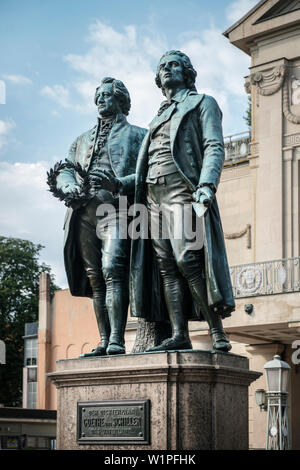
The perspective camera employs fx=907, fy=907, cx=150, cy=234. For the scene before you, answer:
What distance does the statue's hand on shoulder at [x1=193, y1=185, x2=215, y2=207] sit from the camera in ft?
25.2

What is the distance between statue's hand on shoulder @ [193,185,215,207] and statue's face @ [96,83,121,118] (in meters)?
1.81

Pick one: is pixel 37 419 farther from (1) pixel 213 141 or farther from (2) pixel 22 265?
(1) pixel 213 141

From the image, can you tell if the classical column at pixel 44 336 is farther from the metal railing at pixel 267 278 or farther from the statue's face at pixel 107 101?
the statue's face at pixel 107 101

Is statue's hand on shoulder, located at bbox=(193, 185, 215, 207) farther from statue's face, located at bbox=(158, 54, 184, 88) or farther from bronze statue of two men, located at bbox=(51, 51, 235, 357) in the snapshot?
statue's face, located at bbox=(158, 54, 184, 88)

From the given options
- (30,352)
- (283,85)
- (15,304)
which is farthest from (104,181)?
(15,304)

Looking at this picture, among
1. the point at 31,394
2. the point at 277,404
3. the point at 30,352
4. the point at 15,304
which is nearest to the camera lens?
the point at 277,404

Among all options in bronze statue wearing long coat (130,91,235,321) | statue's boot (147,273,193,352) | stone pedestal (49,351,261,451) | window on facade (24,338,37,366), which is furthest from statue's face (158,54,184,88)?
window on facade (24,338,37,366)

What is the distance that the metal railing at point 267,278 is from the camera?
74.5 feet

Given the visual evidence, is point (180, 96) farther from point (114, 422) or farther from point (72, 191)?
point (114, 422)

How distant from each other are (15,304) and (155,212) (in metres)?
41.2

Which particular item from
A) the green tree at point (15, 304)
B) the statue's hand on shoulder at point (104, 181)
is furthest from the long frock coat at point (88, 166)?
the green tree at point (15, 304)

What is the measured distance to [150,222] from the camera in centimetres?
840

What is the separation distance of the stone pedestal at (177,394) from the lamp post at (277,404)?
10.4 metres
